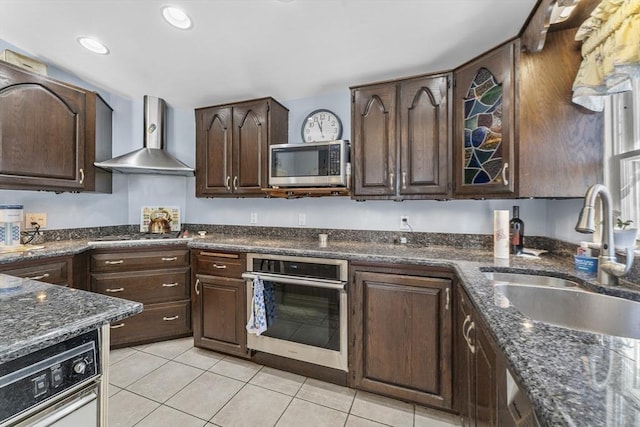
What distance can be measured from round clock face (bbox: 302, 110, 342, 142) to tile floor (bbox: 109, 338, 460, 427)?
2.01 metres

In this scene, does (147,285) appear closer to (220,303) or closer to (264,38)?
(220,303)

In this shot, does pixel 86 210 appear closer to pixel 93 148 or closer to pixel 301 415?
pixel 93 148

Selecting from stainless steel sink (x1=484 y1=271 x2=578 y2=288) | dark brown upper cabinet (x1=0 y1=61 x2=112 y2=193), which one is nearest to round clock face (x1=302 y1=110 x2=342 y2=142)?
stainless steel sink (x1=484 y1=271 x2=578 y2=288)

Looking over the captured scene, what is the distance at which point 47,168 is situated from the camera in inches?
84.6

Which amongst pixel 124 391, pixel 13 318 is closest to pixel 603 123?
pixel 13 318

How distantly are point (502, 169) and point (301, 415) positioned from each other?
1886 millimetres

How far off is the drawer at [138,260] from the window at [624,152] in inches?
116

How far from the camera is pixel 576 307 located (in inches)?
45.9

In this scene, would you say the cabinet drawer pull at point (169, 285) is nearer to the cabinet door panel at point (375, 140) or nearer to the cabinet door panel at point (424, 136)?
the cabinet door panel at point (375, 140)

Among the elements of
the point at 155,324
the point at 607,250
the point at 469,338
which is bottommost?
the point at 155,324

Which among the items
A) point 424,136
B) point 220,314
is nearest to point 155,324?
point 220,314

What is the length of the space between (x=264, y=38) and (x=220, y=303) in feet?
6.69

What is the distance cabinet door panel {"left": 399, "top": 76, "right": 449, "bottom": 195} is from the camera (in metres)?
1.92

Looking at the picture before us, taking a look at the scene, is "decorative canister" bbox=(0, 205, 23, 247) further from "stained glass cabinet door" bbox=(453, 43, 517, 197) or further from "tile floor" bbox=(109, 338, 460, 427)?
"stained glass cabinet door" bbox=(453, 43, 517, 197)
